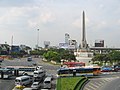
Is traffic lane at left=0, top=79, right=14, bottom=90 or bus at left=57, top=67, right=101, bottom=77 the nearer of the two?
traffic lane at left=0, top=79, right=14, bottom=90

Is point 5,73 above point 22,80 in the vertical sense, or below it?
above

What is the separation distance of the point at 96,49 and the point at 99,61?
78.1m

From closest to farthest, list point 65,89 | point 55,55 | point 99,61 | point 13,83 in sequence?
point 65,89 → point 13,83 → point 99,61 → point 55,55

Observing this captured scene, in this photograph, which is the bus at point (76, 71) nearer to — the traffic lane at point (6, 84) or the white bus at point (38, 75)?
the white bus at point (38, 75)

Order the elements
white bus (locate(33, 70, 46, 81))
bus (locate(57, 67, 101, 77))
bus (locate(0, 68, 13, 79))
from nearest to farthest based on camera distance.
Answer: white bus (locate(33, 70, 46, 81))
bus (locate(0, 68, 13, 79))
bus (locate(57, 67, 101, 77))

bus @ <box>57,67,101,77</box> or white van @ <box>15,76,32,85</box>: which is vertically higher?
bus @ <box>57,67,101,77</box>

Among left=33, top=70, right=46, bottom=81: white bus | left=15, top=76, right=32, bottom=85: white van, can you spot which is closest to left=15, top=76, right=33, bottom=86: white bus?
left=15, top=76, right=32, bottom=85: white van

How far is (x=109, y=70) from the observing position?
207ft

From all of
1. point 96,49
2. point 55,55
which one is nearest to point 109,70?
point 55,55

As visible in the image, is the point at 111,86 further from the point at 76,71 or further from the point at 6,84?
the point at 6,84

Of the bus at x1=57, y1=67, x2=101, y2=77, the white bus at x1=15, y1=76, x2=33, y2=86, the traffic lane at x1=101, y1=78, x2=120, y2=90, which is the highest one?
the bus at x1=57, y1=67, x2=101, y2=77

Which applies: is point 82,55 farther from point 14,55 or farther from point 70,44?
point 70,44

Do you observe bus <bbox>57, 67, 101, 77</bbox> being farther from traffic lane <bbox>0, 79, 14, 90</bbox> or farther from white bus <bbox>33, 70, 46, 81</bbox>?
traffic lane <bbox>0, 79, 14, 90</bbox>

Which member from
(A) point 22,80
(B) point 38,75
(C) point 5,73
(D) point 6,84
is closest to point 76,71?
(B) point 38,75
